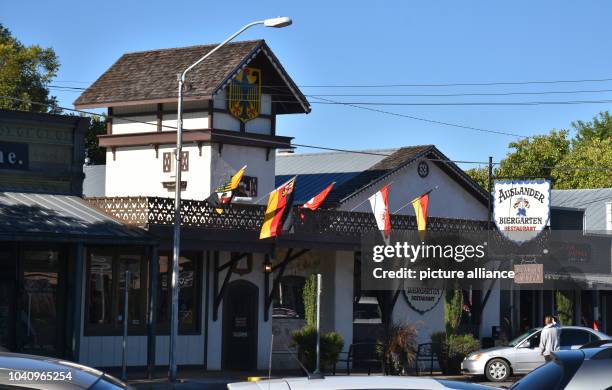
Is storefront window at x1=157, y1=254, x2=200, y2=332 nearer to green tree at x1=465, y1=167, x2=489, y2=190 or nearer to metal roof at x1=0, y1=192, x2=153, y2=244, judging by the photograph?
metal roof at x1=0, y1=192, x2=153, y2=244

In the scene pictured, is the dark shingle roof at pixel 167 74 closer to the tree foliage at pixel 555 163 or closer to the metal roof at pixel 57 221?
the metal roof at pixel 57 221

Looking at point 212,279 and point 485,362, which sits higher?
point 212,279

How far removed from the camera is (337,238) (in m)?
33.2

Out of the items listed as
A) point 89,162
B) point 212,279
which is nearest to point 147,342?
point 212,279

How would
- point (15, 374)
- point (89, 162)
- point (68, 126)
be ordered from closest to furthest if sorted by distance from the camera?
point (15, 374)
point (68, 126)
point (89, 162)

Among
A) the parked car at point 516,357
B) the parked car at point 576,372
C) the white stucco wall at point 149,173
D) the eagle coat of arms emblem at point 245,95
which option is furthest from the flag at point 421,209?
the parked car at point 576,372

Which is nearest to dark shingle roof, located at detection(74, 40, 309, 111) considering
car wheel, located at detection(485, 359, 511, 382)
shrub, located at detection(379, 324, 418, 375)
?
shrub, located at detection(379, 324, 418, 375)

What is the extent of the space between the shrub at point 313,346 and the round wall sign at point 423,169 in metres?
8.79

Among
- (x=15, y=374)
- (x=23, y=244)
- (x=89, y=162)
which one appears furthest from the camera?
(x=89, y=162)

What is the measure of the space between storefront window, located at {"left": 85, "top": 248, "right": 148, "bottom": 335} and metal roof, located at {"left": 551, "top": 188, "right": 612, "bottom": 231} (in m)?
29.5

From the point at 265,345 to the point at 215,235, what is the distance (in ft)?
14.5

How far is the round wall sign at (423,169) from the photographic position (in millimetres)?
38656

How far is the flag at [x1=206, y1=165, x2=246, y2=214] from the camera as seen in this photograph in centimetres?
3013

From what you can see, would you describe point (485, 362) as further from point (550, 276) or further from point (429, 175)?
point (550, 276)
